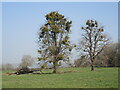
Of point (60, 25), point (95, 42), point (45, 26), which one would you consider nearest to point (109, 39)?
point (95, 42)

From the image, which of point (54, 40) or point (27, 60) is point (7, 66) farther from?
point (54, 40)

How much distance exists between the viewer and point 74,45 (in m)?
30.8

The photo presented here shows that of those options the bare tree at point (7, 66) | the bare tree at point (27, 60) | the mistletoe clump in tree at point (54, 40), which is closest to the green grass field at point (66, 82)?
the mistletoe clump in tree at point (54, 40)

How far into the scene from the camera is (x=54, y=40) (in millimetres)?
30234

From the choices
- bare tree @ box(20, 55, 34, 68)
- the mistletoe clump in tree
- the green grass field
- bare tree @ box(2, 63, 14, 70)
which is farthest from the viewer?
bare tree @ box(2, 63, 14, 70)

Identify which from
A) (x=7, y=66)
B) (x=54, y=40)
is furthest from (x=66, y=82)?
(x=7, y=66)

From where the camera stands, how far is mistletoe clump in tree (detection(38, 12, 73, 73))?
2948cm

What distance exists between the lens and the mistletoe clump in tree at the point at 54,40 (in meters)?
29.5

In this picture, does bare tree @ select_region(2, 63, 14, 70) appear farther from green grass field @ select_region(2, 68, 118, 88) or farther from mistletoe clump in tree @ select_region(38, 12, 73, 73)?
green grass field @ select_region(2, 68, 118, 88)

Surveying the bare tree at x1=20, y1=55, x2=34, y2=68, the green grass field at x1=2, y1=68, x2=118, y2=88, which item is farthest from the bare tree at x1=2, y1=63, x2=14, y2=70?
the green grass field at x1=2, y1=68, x2=118, y2=88

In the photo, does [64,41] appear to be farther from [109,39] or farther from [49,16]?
[109,39]

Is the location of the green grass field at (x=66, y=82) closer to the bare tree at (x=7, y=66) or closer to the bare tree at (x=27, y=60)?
the bare tree at (x=27, y=60)

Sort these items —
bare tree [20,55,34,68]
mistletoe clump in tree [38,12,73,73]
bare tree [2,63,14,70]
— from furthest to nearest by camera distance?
bare tree [2,63,14,70], bare tree [20,55,34,68], mistletoe clump in tree [38,12,73,73]

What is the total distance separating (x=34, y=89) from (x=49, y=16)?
20037 mm
